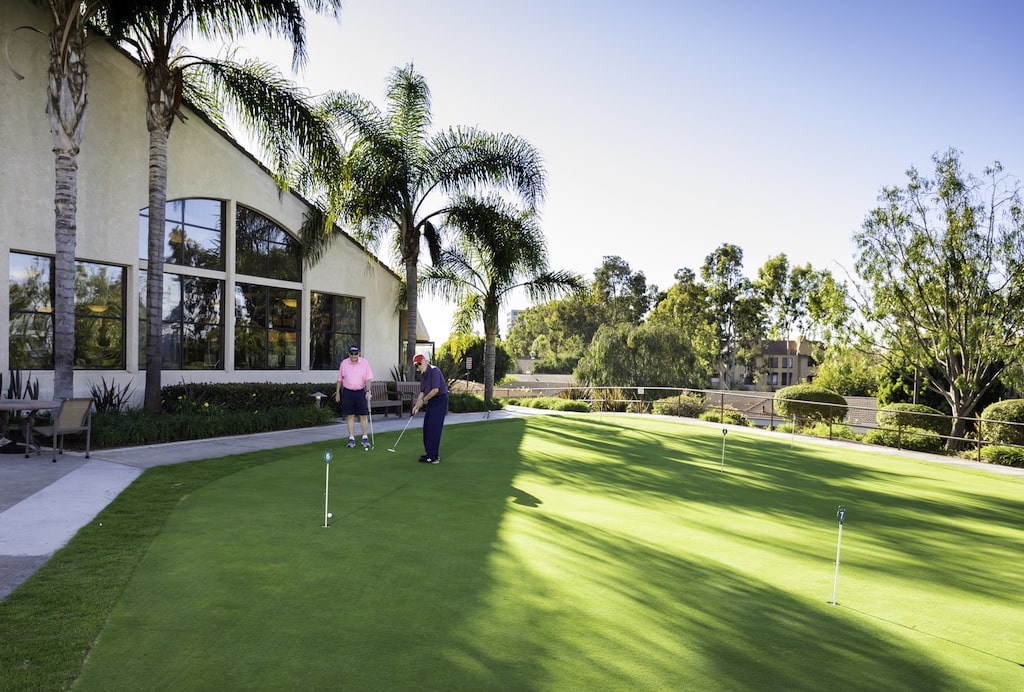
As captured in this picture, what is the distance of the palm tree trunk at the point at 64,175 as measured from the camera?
1223 cm

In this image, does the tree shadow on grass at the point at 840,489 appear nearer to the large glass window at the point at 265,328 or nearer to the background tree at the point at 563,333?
the large glass window at the point at 265,328

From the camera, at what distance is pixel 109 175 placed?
49.9ft

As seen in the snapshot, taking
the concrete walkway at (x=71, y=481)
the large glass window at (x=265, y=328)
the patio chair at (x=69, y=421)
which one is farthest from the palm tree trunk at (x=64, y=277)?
the large glass window at (x=265, y=328)

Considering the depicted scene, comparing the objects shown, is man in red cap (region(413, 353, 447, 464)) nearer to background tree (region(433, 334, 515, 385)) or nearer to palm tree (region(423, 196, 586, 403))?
palm tree (region(423, 196, 586, 403))

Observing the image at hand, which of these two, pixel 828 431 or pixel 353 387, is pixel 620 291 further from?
pixel 353 387

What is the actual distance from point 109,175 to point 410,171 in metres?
8.12

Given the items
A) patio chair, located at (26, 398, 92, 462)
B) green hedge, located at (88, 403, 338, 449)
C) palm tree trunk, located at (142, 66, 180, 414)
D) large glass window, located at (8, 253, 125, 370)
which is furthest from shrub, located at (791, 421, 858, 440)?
large glass window, located at (8, 253, 125, 370)

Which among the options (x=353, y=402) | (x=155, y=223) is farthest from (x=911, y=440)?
(x=155, y=223)

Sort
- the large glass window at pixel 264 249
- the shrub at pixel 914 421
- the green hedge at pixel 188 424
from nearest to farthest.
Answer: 1. the green hedge at pixel 188 424
2. the large glass window at pixel 264 249
3. the shrub at pixel 914 421

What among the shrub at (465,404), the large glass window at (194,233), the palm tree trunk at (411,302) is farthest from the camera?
the shrub at (465,404)

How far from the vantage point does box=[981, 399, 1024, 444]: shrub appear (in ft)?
53.5

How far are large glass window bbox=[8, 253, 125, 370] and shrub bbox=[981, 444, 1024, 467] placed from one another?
2042 centimetres

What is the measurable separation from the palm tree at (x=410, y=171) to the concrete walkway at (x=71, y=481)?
768 cm

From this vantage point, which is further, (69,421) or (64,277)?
(64,277)
